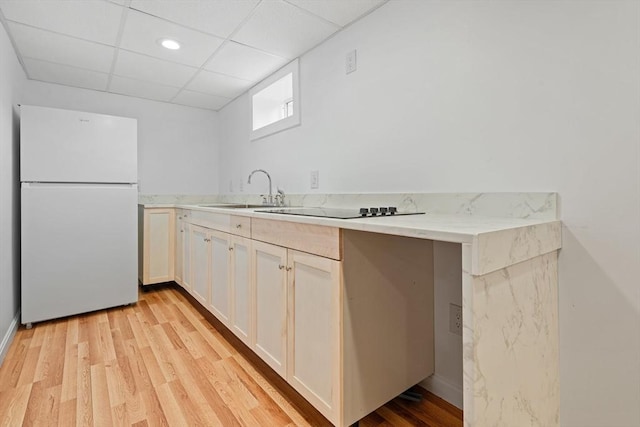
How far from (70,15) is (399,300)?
2.49 m

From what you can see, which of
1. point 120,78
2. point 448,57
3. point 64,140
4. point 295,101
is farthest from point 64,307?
point 448,57

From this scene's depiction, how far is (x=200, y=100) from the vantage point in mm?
3617

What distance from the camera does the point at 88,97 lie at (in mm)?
3215

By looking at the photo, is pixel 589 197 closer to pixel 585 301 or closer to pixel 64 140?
pixel 585 301

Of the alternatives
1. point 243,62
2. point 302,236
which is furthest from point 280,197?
point 302,236

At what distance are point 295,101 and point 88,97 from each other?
2260mm

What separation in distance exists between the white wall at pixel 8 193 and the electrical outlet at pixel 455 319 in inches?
98.9

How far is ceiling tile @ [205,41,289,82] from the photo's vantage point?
7.86 ft

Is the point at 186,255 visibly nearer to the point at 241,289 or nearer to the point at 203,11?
A: the point at 241,289

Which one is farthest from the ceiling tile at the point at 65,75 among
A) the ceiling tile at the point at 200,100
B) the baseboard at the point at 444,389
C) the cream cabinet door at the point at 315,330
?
the baseboard at the point at 444,389

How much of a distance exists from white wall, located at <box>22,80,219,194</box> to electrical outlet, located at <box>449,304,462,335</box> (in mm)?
3314

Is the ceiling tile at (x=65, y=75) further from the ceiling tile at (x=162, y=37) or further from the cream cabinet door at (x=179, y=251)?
the cream cabinet door at (x=179, y=251)

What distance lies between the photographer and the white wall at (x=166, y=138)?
3.22m

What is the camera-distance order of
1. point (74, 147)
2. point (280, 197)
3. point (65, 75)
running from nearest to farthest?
1. point (74, 147)
2. point (280, 197)
3. point (65, 75)
